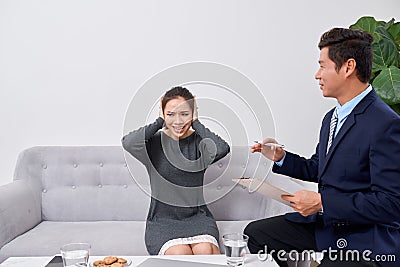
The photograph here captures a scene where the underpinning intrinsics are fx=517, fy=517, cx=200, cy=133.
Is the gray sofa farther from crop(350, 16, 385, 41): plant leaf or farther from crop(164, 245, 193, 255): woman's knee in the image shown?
crop(350, 16, 385, 41): plant leaf

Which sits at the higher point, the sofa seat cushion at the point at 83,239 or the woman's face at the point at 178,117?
the woman's face at the point at 178,117

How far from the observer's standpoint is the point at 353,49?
1963 mm

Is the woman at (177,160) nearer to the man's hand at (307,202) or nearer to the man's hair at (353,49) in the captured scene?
the man's hand at (307,202)

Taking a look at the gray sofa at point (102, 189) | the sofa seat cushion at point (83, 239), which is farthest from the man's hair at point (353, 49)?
the sofa seat cushion at point (83, 239)

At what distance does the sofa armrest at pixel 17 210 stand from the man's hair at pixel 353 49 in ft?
5.42

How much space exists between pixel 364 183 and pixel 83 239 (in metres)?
1.31

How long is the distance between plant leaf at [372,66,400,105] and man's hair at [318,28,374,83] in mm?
708

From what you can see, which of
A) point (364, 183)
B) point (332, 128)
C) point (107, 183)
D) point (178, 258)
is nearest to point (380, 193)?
point (364, 183)

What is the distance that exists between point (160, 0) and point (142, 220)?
4.29 feet

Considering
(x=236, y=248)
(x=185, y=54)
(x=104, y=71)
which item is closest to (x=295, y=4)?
(x=185, y=54)

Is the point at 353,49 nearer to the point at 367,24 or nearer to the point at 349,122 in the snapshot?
the point at 349,122

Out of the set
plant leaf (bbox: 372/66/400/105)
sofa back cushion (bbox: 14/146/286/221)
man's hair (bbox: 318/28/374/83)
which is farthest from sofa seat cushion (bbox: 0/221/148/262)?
plant leaf (bbox: 372/66/400/105)

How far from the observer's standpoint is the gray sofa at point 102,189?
2.74 m

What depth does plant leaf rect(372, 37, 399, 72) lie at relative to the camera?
2.76 meters
